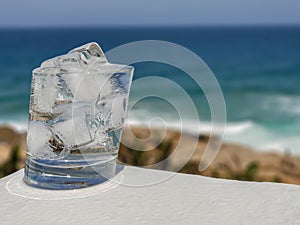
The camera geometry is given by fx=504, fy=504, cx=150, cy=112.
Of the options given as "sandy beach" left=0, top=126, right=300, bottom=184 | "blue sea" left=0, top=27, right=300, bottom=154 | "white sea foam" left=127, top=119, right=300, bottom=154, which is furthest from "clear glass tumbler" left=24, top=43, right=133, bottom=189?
"white sea foam" left=127, top=119, right=300, bottom=154

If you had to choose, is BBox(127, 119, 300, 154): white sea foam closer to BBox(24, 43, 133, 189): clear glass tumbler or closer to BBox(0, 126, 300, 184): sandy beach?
BBox(0, 126, 300, 184): sandy beach

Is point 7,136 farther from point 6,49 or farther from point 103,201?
point 6,49

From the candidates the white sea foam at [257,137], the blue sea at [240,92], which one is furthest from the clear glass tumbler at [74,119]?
the white sea foam at [257,137]

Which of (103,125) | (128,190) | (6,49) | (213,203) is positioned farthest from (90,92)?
(6,49)

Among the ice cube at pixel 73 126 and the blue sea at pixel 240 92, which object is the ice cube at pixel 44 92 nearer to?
the ice cube at pixel 73 126

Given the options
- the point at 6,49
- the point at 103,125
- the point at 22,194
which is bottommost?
the point at 6,49

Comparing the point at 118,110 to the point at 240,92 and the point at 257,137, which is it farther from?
the point at 240,92
